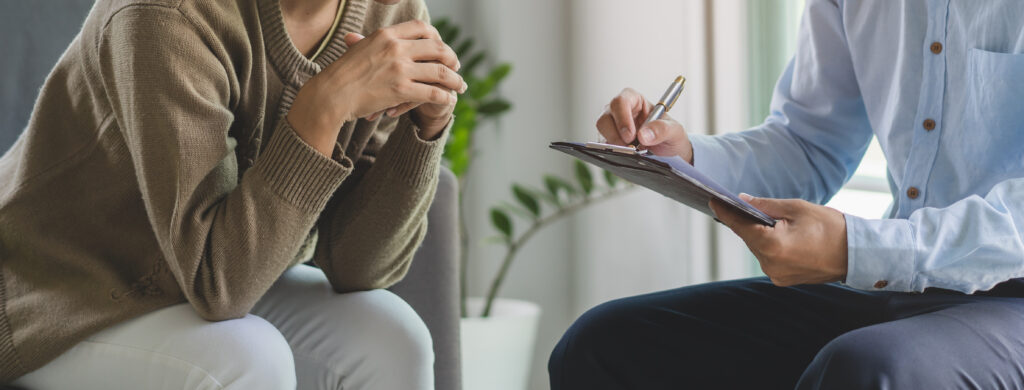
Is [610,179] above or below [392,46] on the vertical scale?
below

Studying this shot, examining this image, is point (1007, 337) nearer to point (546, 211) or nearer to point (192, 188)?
point (192, 188)

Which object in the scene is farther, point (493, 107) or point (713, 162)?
point (493, 107)

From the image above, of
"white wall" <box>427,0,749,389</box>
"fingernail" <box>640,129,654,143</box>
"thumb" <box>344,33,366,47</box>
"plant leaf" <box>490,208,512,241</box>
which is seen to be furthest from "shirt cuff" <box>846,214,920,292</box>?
"plant leaf" <box>490,208,512,241</box>

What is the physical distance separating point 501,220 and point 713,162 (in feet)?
3.42

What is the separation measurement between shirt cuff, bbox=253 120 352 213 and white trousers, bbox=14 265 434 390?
157 mm

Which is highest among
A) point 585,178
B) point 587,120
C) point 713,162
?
point 713,162

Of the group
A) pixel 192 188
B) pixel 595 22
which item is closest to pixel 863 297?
pixel 192 188

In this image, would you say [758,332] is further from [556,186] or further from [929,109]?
[556,186]

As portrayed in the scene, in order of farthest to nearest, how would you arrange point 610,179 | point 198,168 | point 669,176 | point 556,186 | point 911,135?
point 556,186, point 610,179, point 911,135, point 198,168, point 669,176

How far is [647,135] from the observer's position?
113cm

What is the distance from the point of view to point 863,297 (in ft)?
3.44

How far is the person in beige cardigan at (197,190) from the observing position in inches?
38.0

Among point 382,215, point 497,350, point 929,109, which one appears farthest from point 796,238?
point 497,350

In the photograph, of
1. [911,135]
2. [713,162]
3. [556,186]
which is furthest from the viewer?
[556,186]
